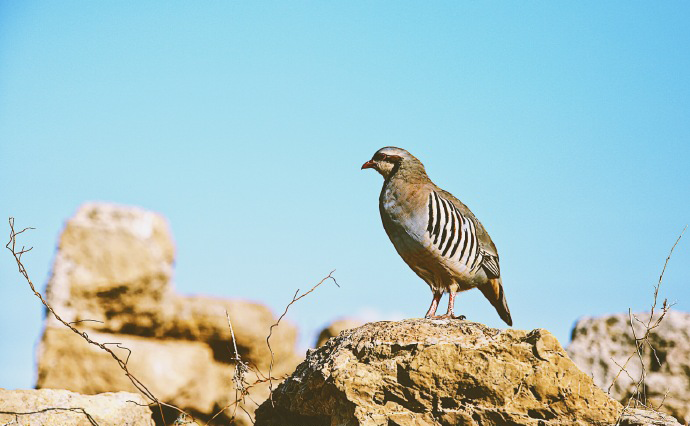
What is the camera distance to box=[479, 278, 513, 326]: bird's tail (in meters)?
6.44

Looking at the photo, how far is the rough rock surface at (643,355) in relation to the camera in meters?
6.96

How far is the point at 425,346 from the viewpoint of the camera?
3.73 m

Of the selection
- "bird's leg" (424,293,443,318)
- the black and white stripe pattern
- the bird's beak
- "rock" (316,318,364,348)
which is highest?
"rock" (316,318,364,348)

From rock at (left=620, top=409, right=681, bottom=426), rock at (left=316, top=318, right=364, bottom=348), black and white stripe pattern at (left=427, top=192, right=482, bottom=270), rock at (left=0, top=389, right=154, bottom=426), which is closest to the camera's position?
rock at (left=620, top=409, right=681, bottom=426)

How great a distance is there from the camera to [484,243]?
6133mm

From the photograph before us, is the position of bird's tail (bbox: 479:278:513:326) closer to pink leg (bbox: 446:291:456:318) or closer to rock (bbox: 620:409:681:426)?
pink leg (bbox: 446:291:456:318)

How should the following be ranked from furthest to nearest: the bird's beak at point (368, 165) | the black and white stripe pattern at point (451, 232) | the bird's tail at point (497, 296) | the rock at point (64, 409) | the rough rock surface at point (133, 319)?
the rough rock surface at point (133, 319) < the bird's tail at point (497, 296) < the bird's beak at point (368, 165) < the black and white stripe pattern at point (451, 232) < the rock at point (64, 409)

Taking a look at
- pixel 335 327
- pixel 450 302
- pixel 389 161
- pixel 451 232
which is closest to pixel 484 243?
pixel 451 232

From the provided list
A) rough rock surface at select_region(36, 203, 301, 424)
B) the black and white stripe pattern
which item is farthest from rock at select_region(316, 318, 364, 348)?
the black and white stripe pattern

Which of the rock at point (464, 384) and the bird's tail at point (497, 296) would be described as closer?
the rock at point (464, 384)

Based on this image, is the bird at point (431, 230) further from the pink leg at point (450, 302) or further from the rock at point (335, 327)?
the rock at point (335, 327)

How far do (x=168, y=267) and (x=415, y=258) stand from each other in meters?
5.14

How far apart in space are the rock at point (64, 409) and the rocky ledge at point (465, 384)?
4.72 ft

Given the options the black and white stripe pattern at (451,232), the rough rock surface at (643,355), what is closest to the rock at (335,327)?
the rough rock surface at (643,355)
